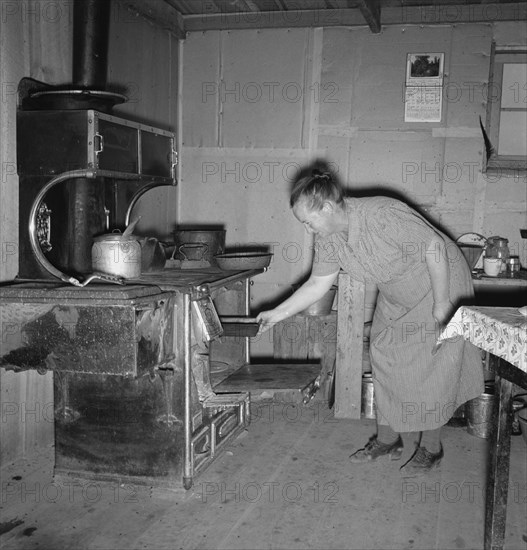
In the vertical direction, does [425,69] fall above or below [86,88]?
above

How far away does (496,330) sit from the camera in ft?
6.18

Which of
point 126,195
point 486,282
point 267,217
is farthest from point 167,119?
point 486,282

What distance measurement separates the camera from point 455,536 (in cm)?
243

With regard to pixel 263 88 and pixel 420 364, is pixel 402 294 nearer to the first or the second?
pixel 420 364

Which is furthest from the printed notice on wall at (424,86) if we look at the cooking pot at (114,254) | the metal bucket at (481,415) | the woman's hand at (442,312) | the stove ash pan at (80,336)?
the stove ash pan at (80,336)

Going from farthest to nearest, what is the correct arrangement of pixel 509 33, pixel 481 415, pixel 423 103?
pixel 423 103 < pixel 509 33 < pixel 481 415

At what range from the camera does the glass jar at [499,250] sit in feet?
13.3

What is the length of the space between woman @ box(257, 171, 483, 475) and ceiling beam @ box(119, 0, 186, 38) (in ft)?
6.73

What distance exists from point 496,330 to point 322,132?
9.72 ft

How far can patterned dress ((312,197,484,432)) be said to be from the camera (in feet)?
9.12

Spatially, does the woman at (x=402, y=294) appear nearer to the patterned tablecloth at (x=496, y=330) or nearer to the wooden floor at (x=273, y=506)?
the wooden floor at (x=273, y=506)

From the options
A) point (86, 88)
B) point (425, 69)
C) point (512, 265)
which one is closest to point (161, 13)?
point (86, 88)

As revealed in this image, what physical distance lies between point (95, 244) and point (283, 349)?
1.84 meters

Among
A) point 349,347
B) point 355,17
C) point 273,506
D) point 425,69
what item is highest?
point 355,17
